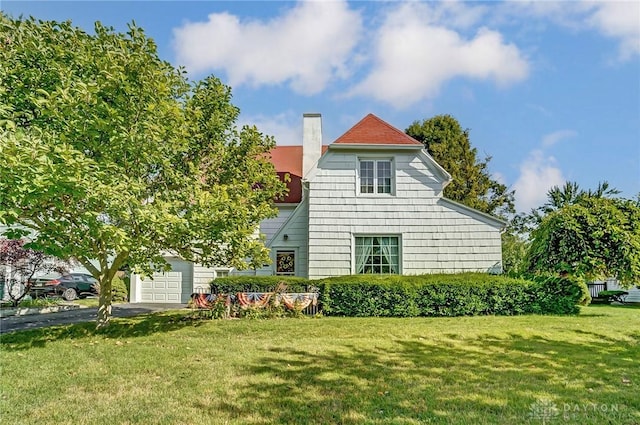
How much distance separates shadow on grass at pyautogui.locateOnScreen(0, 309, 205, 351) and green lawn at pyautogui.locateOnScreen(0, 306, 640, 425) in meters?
0.06

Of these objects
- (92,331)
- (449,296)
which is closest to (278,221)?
(449,296)

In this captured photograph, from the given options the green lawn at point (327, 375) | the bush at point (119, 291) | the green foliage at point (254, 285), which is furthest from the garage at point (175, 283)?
the green lawn at point (327, 375)

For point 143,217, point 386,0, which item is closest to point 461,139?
point 386,0

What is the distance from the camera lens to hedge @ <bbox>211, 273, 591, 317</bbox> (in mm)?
12633

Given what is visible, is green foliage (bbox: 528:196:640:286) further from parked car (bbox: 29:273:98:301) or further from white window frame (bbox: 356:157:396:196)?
parked car (bbox: 29:273:98:301)

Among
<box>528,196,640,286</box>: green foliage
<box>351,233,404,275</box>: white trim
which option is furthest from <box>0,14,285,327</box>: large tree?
<box>528,196,640,286</box>: green foliage

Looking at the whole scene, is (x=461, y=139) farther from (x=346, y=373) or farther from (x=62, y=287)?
(x=62, y=287)

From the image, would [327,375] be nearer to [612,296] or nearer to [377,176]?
[377,176]

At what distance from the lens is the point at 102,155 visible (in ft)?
28.8

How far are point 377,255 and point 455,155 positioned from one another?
14.9m

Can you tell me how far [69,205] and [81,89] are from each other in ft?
7.96

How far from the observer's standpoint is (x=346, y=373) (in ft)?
20.5

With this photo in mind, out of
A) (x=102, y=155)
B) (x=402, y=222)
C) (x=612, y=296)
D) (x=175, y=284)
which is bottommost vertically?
(x=612, y=296)

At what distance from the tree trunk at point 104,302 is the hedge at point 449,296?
6014 millimetres
